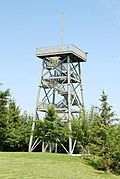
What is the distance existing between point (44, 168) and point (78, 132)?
948cm

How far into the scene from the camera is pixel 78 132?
98.5 ft

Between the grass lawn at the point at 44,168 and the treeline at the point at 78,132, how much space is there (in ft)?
5.78

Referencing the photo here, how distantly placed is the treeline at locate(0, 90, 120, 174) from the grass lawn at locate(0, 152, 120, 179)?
1.76m

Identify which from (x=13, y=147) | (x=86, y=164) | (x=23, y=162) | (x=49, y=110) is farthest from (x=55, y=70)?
(x=23, y=162)

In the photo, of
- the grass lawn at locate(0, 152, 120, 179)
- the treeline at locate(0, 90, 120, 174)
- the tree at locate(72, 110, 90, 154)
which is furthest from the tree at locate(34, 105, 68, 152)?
the grass lawn at locate(0, 152, 120, 179)

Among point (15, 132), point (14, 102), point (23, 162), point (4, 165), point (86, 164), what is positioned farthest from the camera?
point (14, 102)

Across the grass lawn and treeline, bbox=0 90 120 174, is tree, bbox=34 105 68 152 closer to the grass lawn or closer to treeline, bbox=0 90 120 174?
treeline, bbox=0 90 120 174

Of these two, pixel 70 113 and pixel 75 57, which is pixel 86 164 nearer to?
pixel 70 113

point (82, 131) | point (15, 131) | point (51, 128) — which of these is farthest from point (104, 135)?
point (15, 131)

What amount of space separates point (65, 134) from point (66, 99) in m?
4.74

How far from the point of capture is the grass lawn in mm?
18038

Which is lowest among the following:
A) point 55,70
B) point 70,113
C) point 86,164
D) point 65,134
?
point 86,164

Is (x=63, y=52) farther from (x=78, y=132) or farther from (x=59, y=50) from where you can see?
(x=78, y=132)

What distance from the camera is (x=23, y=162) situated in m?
22.8
